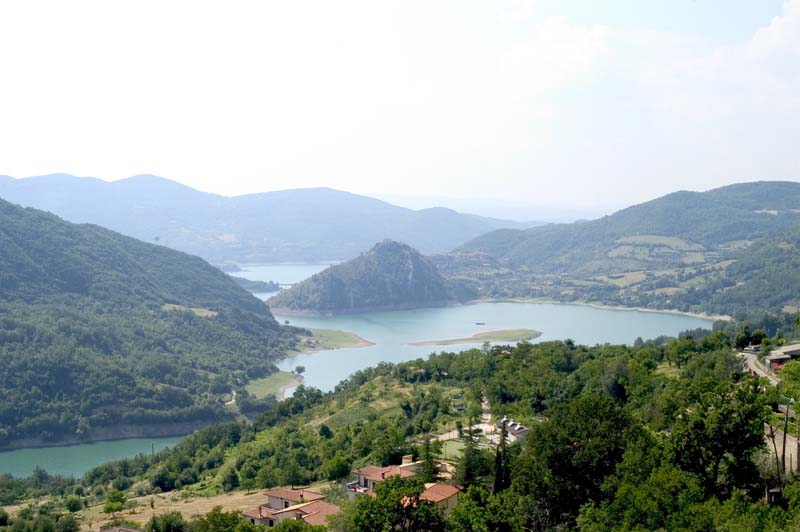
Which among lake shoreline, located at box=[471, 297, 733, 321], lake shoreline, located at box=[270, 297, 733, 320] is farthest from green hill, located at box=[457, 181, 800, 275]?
lake shoreline, located at box=[270, 297, 733, 320]

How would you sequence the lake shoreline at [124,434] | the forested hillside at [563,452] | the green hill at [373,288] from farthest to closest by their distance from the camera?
the green hill at [373,288], the lake shoreline at [124,434], the forested hillside at [563,452]

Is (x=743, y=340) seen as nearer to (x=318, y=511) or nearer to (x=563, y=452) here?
(x=563, y=452)

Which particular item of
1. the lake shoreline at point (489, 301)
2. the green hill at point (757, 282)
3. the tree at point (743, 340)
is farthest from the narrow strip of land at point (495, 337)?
the tree at point (743, 340)

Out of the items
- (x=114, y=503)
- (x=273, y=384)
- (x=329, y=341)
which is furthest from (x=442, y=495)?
(x=329, y=341)

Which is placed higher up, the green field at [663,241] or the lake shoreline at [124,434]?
the green field at [663,241]

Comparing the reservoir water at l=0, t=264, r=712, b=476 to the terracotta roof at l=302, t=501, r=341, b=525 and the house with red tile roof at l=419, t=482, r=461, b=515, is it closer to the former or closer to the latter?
the terracotta roof at l=302, t=501, r=341, b=525

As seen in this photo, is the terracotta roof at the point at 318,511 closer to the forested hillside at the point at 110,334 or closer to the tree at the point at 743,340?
the tree at the point at 743,340

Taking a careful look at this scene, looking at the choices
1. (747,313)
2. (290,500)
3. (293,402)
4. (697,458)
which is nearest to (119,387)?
(293,402)

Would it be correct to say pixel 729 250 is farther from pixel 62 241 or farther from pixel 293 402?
pixel 293 402
